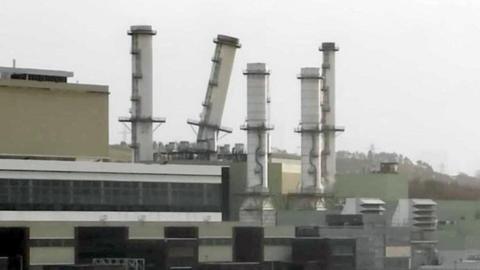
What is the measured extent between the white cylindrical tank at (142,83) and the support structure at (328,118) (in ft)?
56.5

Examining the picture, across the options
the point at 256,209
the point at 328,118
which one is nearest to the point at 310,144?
the point at 328,118

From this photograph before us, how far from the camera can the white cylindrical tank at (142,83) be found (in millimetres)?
84625

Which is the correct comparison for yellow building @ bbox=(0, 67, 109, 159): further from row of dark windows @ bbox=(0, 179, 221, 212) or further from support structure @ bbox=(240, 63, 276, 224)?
support structure @ bbox=(240, 63, 276, 224)

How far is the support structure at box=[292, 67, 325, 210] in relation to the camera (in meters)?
92.7

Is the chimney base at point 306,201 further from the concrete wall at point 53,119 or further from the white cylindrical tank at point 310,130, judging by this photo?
the concrete wall at point 53,119

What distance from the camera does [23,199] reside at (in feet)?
206

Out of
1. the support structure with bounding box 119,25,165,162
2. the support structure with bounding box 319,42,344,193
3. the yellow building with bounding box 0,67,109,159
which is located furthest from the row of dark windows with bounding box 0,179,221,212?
Answer: the support structure with bounding box 319,42,344,193

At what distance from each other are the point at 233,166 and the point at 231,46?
333 inches

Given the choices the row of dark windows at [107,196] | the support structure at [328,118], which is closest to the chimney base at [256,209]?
the support structure at [328,118]

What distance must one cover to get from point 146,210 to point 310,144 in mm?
28131

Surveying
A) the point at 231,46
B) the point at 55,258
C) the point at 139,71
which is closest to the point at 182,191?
the point at 55,258

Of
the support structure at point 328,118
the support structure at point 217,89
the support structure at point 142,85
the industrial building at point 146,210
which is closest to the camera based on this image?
the industrial building at point 146,210

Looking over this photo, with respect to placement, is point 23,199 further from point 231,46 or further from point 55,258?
point 231,46

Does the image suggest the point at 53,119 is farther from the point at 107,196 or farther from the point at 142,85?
the point at 142,85
